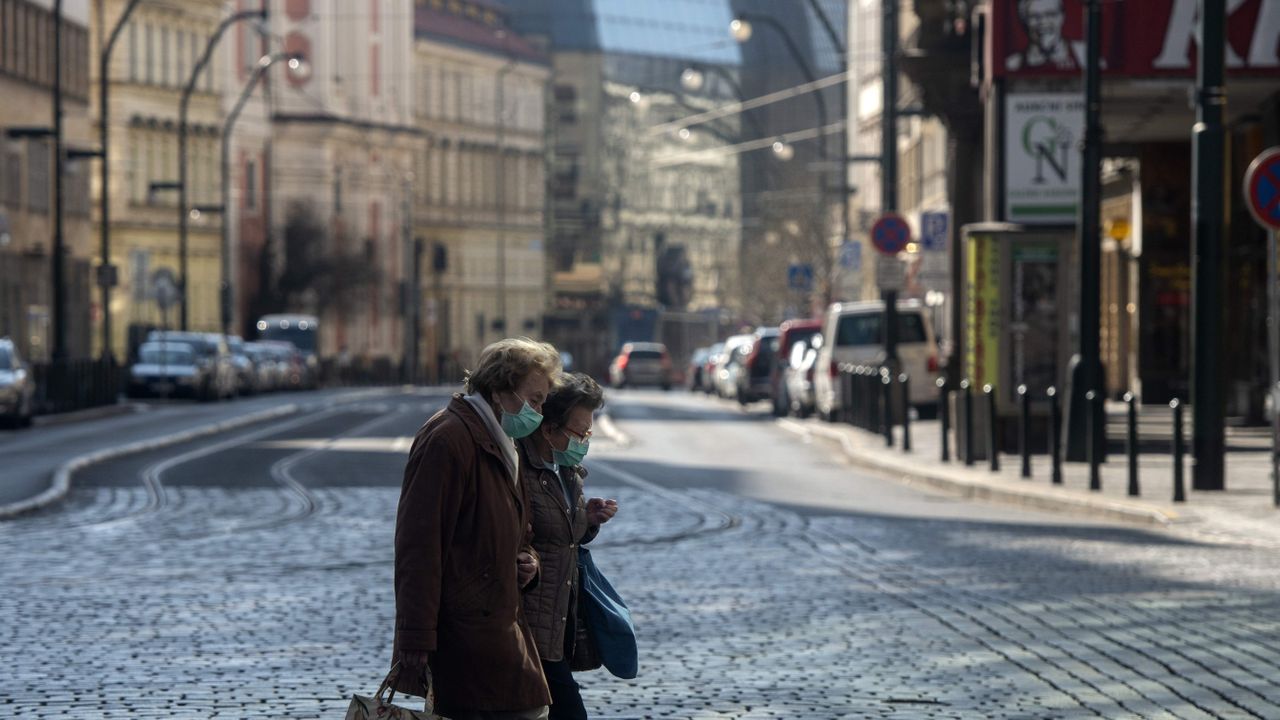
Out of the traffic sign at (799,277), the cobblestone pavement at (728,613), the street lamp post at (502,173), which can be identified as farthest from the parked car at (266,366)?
the street lamp post at (502,173)

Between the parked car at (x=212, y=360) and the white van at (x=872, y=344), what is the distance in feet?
66.6

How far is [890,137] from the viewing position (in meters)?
39.1

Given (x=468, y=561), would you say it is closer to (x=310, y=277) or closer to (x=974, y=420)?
(x=974, y=420)

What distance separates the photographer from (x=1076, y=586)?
1460cm

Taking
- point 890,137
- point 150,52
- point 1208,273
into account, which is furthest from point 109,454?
point 150,52

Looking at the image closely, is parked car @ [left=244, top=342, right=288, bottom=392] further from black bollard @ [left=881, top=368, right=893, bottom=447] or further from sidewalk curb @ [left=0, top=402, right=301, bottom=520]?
black bollard @ [left=881, top=368, right=893, bottom=447]

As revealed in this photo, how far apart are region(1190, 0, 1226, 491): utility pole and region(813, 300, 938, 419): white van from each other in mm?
21268

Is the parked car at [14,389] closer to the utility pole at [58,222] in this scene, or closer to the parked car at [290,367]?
the utility pole at [58,222]

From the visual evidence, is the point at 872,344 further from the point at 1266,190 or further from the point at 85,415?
the point at 1266,190

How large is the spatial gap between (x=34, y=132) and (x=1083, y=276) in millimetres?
28758

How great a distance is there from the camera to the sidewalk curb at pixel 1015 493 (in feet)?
64.8

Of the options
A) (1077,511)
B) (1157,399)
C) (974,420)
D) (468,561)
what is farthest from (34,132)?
(468,561)

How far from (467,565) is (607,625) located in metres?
0.79

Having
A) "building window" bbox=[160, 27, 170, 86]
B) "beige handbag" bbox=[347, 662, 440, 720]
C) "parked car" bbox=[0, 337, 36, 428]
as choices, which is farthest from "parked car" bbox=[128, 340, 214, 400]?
"beige handbag" bbox=[347, 662, 440, 720]
